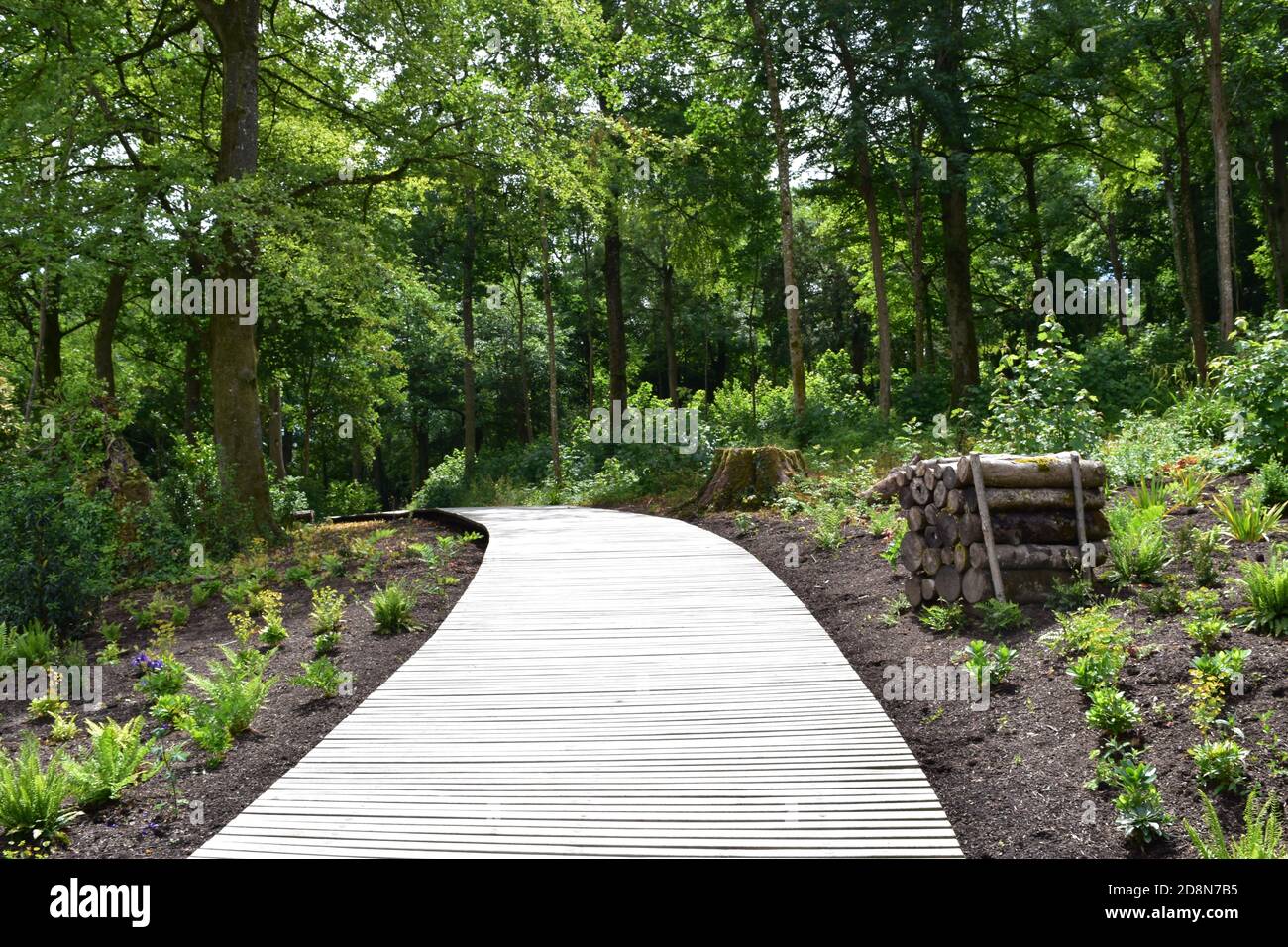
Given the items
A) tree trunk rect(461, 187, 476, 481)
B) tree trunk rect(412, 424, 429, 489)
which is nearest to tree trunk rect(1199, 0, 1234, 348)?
tree trunk rect(461, 187, 476, 481)

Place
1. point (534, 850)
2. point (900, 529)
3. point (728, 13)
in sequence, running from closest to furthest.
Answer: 1. point (534, 850)
2. point (900, 529)
3. point (728, 13)

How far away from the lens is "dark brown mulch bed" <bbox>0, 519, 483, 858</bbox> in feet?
12.5

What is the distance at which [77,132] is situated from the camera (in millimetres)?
12234

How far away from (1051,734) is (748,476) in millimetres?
9731

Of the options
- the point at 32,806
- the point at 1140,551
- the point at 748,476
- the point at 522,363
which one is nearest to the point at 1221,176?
the point at 748,476

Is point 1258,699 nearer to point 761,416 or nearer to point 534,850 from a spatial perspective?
point 534,850

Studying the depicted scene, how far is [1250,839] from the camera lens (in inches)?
119

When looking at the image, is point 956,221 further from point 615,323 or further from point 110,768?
point 110,768

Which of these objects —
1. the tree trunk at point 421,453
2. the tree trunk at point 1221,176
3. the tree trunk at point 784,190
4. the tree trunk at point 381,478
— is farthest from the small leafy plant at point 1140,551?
the tree trunk at point 381,478

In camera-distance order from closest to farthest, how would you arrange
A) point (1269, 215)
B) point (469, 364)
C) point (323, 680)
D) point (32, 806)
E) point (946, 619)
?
point (32, 806), point (323, 680), point (946, 619), point (1269, 215), point (469, 364)

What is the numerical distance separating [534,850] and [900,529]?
5674mm

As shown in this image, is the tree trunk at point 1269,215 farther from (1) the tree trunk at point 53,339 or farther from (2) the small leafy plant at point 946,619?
(1) the tree trunk at point 53,339

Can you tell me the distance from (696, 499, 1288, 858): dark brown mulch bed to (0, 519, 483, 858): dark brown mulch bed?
3251 millimetres
